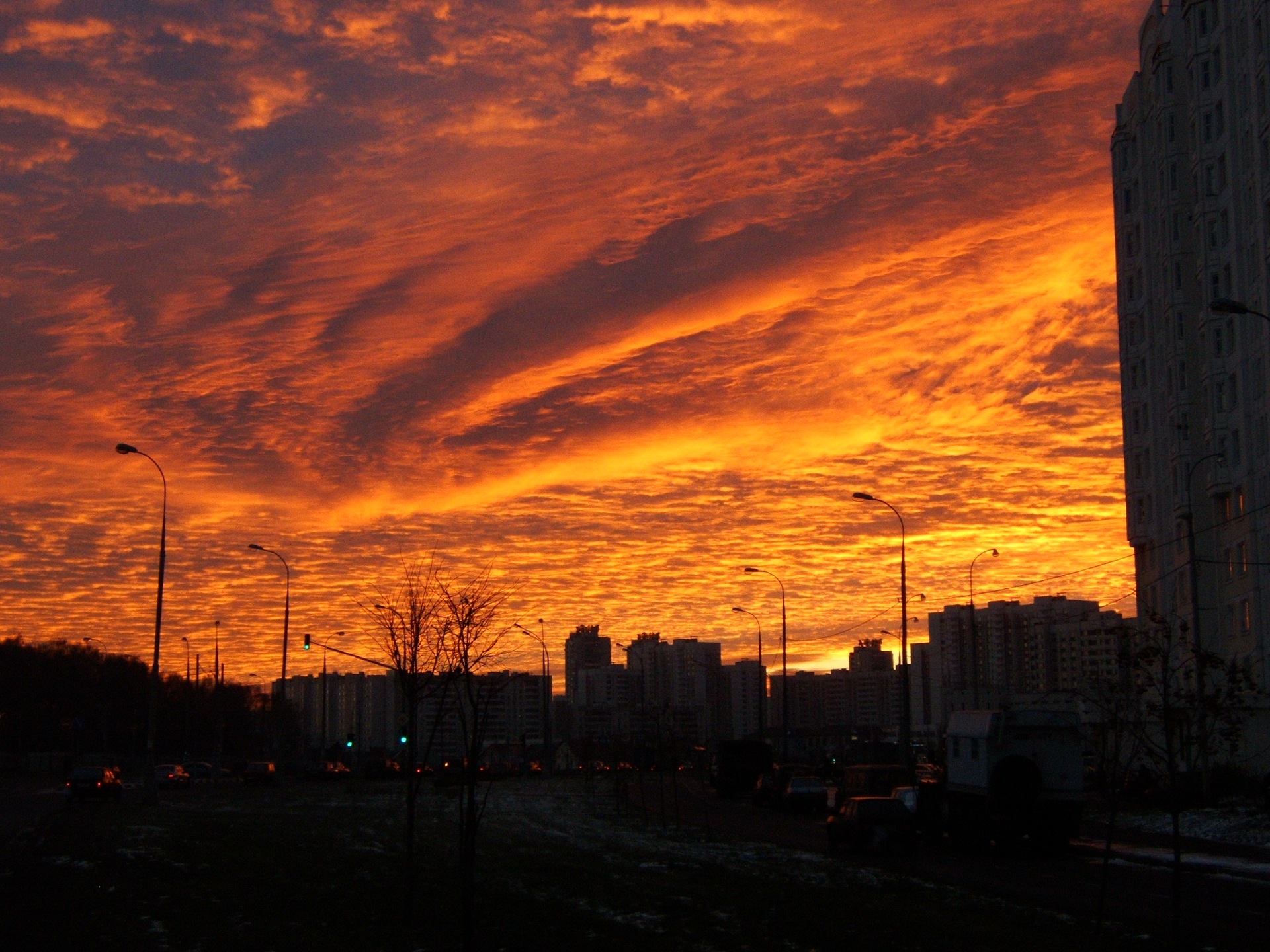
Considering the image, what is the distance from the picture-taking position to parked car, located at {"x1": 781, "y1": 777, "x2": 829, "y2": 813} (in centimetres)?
5291

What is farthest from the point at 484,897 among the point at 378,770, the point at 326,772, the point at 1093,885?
the point at 378,770

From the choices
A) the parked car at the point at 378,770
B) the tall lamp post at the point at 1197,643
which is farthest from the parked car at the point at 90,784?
the tall lamp post at the point at 1197,643

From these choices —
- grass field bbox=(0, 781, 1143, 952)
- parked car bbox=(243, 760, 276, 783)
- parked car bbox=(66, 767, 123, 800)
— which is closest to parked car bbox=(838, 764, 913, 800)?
grass field bbox=(0, 781, 1143, 952)

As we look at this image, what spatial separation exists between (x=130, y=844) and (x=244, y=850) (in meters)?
2.83

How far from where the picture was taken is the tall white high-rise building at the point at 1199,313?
210 feet

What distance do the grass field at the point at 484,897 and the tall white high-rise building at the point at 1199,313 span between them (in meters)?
37.0

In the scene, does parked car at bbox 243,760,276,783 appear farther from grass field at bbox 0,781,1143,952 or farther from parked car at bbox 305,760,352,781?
grass field at bbox 0,781,1143,952

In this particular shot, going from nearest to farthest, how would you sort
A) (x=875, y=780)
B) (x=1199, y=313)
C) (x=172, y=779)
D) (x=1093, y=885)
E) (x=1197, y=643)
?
1. (x=1093, y=885)
2. (x=1197, y=643)
3. (x=875, y=780)
4. (x=172, y=779)
5. (x=1199, y=313)

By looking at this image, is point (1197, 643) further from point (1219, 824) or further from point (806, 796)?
point (806, 796)

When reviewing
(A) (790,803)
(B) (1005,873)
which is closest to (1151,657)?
(B) (1005,873)

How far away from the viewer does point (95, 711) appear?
127m

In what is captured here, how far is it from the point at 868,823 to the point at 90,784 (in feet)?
117

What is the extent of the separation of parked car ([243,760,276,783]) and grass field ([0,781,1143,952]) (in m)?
45.3

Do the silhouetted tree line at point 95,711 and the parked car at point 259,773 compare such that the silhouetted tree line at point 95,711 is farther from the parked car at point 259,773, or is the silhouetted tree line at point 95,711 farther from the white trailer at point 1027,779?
the white trailer at point 1027,779
